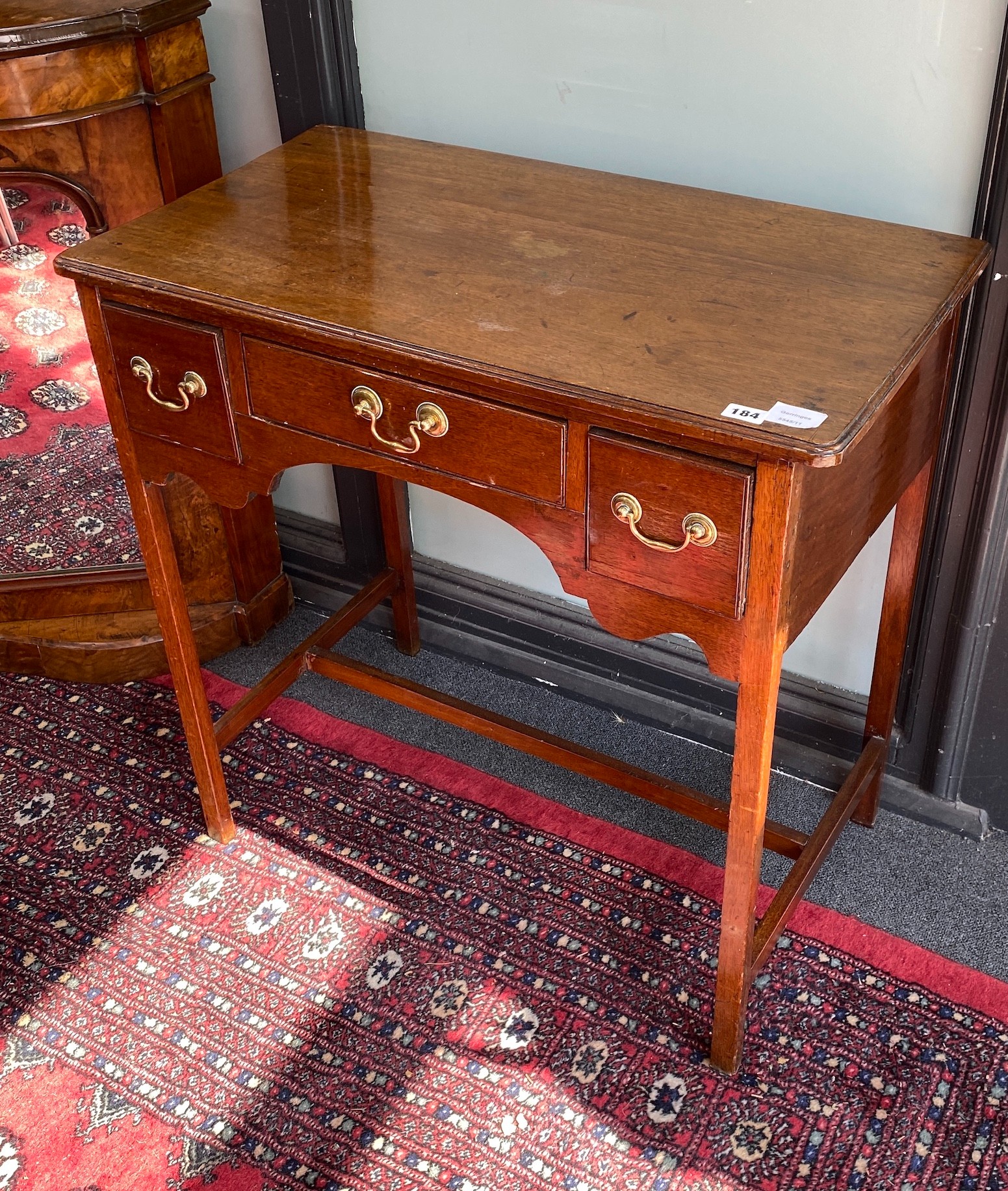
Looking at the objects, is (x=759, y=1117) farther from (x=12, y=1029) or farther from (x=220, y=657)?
(x=220, y=657)

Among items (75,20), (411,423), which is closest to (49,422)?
(75,20)

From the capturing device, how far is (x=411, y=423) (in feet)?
5.36

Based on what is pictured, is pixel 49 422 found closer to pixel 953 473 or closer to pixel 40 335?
pixel 40 335

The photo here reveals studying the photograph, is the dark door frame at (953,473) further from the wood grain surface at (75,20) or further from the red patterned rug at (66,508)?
the red patterned rug at (66,508)

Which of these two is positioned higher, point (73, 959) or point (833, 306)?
point (833, 306)

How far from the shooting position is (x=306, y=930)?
217 centimetres

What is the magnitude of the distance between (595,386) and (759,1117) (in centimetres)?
111

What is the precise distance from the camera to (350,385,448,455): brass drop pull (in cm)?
160

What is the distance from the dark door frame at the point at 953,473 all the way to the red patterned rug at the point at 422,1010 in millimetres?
374

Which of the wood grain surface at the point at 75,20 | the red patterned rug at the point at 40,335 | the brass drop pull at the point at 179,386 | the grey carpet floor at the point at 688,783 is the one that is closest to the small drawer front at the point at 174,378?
the brass drop pull at the point at 179,386

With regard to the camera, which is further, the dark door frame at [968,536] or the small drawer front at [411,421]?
the dark door frame at [968,536]

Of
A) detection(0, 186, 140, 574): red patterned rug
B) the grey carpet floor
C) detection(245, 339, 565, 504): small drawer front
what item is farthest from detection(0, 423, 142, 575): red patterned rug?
detection(245, 339, 565, 504): small drawer front

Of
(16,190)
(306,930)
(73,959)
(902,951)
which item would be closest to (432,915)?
(306,930)

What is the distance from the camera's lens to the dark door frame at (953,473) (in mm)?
1830
